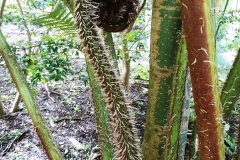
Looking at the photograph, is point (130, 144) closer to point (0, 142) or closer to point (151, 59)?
point (151, 59)

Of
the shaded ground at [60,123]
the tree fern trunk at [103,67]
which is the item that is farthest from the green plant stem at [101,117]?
the shaded ground at [60,123]

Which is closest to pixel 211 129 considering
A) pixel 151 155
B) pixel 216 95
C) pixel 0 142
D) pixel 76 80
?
pixel 216 95

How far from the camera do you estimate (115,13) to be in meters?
0.53

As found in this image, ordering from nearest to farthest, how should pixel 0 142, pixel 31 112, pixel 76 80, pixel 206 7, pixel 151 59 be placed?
1. pixel 206 7
2. pixel 151 59
3. pixel 31 112
4. pixel 0 142
5. pixel 76 80

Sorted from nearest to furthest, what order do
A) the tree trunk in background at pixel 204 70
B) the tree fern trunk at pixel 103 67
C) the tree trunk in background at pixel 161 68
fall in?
the tree trunk in background at pixel 204 70 → the tree fern trunk at pixel 103 67 → the tree trunk in background at pixel 161 68

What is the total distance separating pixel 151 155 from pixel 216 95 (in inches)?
18.8

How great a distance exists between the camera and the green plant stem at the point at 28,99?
751mm

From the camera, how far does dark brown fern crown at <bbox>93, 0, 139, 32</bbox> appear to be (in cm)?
52

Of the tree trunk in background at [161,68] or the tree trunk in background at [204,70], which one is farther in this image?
the tree trunk in background at [161,68]

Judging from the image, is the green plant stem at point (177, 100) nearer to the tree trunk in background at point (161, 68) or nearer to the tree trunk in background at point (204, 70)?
the tree trunk in background at point (161, 68)

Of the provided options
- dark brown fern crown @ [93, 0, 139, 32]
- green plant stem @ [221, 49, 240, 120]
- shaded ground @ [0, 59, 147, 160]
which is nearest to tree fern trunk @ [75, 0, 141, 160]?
dark brown fern crown @ [93, 0, 139, 32]

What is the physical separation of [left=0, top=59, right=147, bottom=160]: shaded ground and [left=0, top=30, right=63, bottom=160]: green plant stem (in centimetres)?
86

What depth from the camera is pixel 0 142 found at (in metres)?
1.74

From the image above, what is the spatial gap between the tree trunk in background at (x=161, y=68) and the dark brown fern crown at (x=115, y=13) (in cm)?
7
